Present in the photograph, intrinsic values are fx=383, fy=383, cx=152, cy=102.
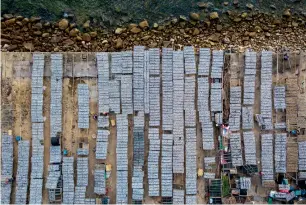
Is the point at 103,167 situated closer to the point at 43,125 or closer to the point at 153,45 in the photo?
the point at 43,125

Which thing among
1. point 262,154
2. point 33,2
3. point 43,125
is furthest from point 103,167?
point 33,2

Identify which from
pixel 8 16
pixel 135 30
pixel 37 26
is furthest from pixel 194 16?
pixel 8 16

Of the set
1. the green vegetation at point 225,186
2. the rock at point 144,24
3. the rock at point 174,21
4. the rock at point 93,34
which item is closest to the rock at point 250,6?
the rock at point 174,21

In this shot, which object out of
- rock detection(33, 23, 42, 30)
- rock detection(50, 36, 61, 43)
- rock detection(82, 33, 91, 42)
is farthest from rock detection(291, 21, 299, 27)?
rock detection(33, 23, 42, 30)

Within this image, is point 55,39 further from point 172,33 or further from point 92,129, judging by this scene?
point 172,33

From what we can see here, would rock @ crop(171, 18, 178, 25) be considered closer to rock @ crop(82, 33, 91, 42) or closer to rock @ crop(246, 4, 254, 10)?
rock @ crop(246, 4, 254, 10)

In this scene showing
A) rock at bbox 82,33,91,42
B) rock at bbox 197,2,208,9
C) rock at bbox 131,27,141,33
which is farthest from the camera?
rock at bbox 197,2,208,9
